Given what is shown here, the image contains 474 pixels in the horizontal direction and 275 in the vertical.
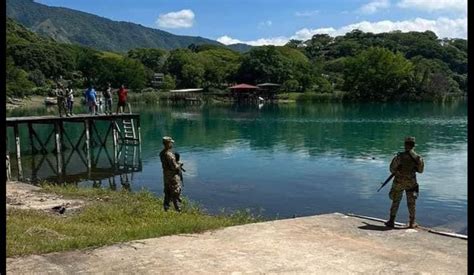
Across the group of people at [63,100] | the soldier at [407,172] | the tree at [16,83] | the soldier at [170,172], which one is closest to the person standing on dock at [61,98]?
the group of people at [63,100]

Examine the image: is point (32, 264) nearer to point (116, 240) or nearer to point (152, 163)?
point (116, 240)

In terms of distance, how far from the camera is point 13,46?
99750 millimetres

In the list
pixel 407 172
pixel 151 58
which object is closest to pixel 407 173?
pixel 407 172

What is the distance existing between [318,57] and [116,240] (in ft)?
436

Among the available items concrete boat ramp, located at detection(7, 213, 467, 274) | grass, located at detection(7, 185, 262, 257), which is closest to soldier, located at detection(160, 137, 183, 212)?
grass, located at detection(7, 185, 262, 257)

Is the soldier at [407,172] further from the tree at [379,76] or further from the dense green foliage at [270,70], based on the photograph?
the tree at [379,76]

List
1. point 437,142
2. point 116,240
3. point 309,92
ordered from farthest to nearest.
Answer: point 309,92 → point 437,142 → point 116,240

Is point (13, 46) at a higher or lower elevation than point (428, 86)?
higher

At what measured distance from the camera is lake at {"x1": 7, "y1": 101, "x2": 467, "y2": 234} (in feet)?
57.5

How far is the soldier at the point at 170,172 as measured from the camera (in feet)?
38.8

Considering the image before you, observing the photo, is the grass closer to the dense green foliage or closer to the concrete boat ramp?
the concrete boat ramp

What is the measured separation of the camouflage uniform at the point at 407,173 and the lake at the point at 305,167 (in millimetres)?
5637

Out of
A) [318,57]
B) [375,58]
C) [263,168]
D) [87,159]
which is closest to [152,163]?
[87,159]

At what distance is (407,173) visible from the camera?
376 inches
